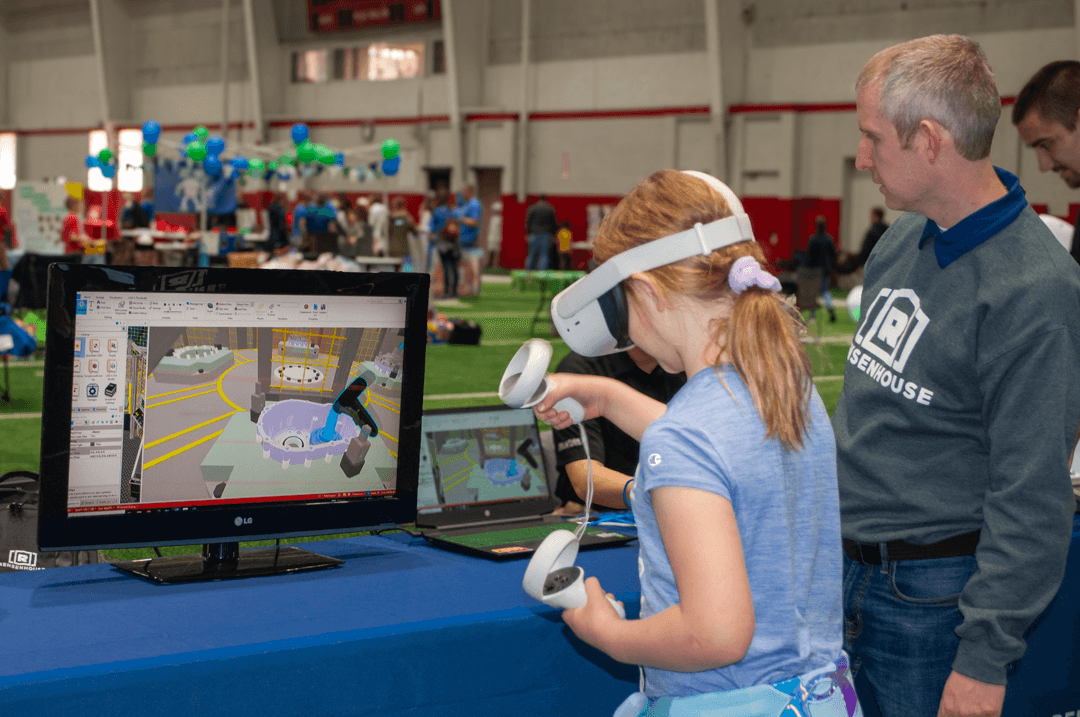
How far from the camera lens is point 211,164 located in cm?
1283

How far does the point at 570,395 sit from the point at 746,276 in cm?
42

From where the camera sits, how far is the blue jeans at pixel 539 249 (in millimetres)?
18344

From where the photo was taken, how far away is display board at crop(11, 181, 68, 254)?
13180 mm

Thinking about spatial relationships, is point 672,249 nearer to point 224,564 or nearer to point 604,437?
point 224,564

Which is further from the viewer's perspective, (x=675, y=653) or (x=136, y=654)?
(x=136, y=654)

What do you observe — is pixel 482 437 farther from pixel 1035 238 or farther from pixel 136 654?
pixel 1035 238

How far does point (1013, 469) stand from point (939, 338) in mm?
218

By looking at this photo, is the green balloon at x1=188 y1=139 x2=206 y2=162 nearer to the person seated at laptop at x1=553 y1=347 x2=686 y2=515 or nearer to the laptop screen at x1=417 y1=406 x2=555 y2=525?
the person seated at laptop at x1=553 y1=347 x2=686 y2=515

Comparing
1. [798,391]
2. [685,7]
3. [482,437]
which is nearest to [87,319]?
[482,437]

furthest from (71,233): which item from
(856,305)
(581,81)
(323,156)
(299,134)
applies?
(856,305)

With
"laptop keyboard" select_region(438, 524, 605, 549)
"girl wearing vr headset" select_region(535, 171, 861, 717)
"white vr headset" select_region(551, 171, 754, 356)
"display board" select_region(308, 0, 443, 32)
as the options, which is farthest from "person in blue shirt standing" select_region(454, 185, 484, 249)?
Result: "girl wearing vr headset" select_region(535, 171, 861, 717)

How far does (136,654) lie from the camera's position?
1.34 meters

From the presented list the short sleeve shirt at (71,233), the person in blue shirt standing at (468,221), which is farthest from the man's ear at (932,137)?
the person in blue shirt standing at (468,221)

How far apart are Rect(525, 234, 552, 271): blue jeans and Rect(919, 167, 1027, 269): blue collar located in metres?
16.7
